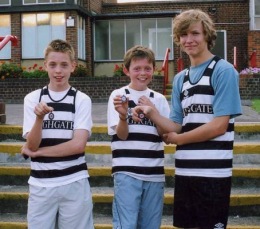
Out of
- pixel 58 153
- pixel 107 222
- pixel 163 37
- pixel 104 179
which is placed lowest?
pixel 107 222

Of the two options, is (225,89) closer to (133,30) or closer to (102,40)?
(133,30)

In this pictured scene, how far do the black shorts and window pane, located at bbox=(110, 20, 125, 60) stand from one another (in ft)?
62.1

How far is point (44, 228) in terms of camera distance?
3312 mm

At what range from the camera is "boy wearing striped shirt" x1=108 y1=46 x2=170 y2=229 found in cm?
345

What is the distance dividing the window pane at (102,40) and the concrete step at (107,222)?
17200 millimetres

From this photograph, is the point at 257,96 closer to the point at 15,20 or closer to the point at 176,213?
the point at 15,20

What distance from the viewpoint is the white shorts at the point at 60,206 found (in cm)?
330

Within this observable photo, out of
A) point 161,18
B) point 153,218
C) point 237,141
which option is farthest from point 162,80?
point 153,218

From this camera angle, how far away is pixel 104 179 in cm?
541

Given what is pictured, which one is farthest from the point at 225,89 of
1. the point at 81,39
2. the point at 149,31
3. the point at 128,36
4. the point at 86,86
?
the point at 128,36

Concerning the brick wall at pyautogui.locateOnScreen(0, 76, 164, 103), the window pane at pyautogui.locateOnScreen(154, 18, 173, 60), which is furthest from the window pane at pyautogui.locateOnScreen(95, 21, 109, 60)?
the brick wall at pyautogui.locateOnScreen(0, 76, 164, 103)

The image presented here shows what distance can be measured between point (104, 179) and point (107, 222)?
0.70m

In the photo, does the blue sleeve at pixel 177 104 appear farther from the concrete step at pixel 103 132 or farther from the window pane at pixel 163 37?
the window pane at pixel 163 37

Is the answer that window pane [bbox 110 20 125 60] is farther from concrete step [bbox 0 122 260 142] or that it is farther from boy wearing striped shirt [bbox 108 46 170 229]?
Answer: boy wearing striped shirt [bbox 108 46 170 229]
